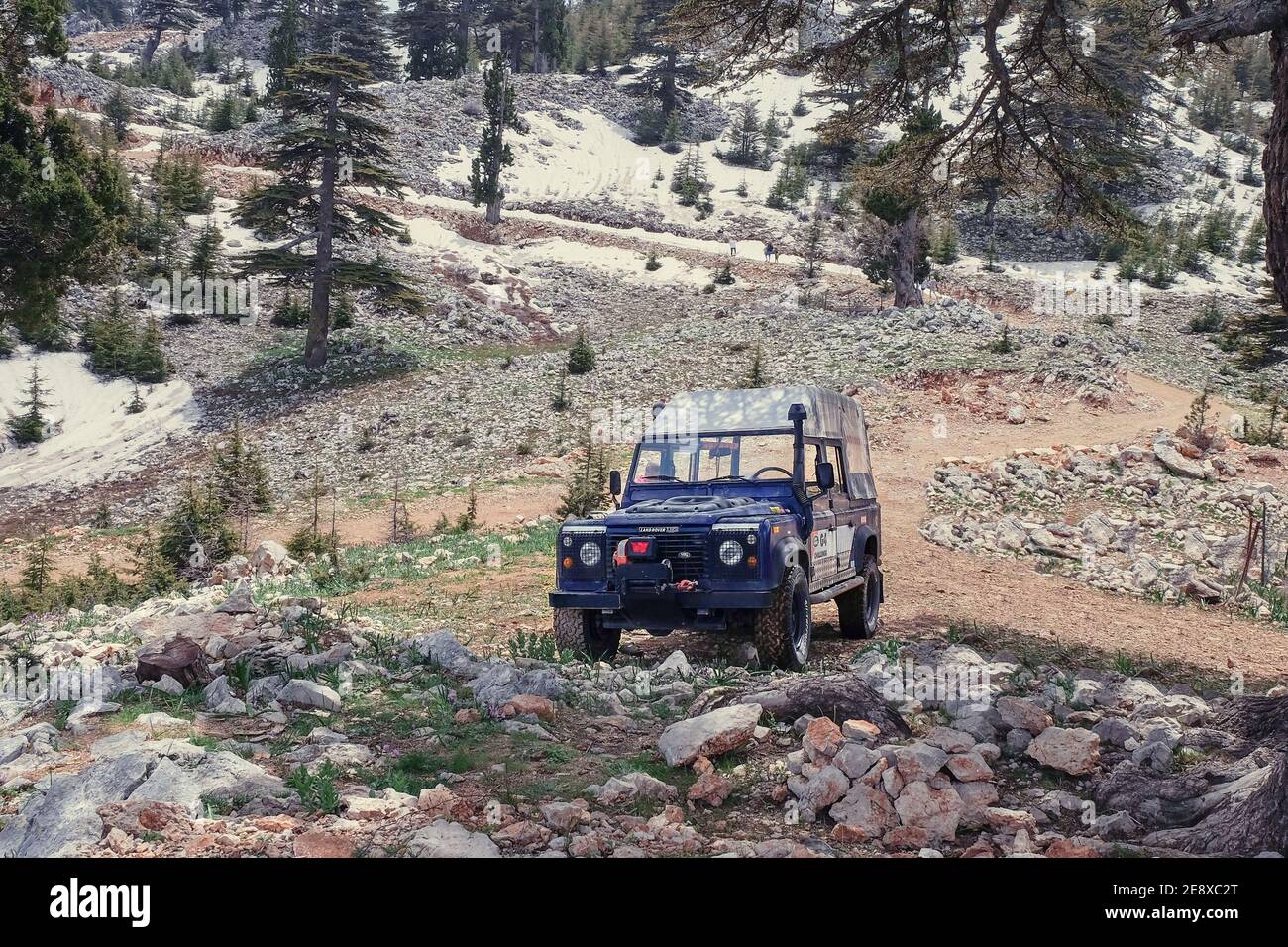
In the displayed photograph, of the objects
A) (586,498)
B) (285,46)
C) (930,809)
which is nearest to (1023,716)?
(930,809)

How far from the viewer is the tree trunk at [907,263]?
3900 cm

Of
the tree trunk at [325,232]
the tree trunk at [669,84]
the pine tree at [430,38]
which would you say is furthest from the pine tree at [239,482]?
the pine tree at [430,38]

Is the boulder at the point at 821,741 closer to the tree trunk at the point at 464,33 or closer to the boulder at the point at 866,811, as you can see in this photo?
the boulder at the point at 866,811

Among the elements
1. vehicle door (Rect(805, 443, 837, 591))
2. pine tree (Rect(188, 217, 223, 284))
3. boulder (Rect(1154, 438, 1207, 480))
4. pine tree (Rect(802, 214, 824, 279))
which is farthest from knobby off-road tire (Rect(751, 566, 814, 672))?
pine tree (Rect(802, 214, 824, 279))

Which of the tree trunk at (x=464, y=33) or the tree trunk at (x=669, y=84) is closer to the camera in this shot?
the tree trunk at (x=669, y=84)

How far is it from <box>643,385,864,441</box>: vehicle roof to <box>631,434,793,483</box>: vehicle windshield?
98 millimetres

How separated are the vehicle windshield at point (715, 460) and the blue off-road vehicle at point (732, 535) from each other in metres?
0.01

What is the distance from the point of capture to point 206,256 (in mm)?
37625

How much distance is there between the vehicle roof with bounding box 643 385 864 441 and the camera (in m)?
9.80

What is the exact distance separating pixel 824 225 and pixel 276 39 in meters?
48.9

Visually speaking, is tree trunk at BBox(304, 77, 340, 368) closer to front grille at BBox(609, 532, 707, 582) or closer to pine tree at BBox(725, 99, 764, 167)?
front grille at BBox(609, 532, 707, 582)

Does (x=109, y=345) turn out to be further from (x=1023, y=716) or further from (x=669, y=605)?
(x=1023, y=716)

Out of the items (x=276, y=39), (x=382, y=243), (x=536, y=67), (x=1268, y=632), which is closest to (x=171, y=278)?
(x=382, y=243)

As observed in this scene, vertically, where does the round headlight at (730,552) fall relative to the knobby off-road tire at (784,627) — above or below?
above
